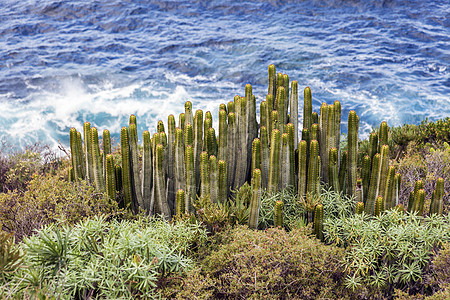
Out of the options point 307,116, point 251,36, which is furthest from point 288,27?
point 307,116

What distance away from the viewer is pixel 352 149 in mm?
5461

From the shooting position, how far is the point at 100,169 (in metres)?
5.50

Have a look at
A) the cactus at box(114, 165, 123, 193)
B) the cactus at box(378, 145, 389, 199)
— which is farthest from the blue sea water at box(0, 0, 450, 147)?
the cactus at box(378, 145, 389, 199)

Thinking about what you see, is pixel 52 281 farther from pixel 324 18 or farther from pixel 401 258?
pixel 324 18

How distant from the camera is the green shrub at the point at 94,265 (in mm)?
3857

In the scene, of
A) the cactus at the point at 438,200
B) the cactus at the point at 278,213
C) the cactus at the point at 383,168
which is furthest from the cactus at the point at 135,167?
the cactus at the point at 438,200

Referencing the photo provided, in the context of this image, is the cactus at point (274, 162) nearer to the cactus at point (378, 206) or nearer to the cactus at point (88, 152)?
the cactus at point (378, 206)

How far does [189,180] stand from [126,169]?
865 mm

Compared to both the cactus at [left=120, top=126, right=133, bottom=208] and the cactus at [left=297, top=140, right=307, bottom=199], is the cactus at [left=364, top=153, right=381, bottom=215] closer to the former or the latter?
the cactus at [left=297, top=140, right=307, bottom=199]

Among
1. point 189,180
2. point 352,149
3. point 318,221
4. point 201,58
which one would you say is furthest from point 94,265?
point 201,58

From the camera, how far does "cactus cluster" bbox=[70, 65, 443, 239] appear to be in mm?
5102

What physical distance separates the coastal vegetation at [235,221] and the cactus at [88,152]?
2 centimetres

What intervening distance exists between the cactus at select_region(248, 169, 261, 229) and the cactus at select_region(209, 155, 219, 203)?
49 centimetres

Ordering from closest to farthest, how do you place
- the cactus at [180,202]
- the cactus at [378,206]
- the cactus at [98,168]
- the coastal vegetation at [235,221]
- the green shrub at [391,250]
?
the coastal vegetation at [235,221] → the green shrub at [391,250] → the cactus at [378,206] → the cactus at [180,202] → the cactus at [98,168]
